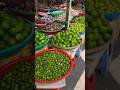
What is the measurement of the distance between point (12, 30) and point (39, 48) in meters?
0.22

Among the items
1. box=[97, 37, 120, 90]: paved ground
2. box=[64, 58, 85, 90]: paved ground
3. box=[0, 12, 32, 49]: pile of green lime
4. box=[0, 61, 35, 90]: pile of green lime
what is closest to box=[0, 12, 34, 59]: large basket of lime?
box=[0, 12, 32, 49]: pile of green lime

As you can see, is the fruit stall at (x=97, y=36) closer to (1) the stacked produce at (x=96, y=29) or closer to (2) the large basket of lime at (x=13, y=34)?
(1) the stacked produce at (x=96, y=29)

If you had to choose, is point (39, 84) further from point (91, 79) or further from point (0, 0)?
point (0, 0)

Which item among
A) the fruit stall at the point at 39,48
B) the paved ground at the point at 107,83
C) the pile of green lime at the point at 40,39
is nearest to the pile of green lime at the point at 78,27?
the fruit stall at the point at 39,48

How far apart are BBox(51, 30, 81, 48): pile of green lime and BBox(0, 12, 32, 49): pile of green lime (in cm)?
22

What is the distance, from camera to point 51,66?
1.77 m

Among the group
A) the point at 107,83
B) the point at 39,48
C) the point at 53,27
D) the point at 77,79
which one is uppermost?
the point at 53,27

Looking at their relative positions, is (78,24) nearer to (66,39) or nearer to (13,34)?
(66,39)

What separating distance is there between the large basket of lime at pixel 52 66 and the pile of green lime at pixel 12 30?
174 mm

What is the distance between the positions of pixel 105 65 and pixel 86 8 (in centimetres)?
58

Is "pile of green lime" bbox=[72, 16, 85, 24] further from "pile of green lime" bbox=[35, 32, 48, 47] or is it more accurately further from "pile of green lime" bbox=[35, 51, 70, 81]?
"pile of green lime" bbox=[35, 51, 70, 81]

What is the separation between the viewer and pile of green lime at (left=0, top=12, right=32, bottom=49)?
172 centimetres

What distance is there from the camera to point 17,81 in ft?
5.37

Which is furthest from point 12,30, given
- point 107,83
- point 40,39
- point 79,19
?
point 107,83
